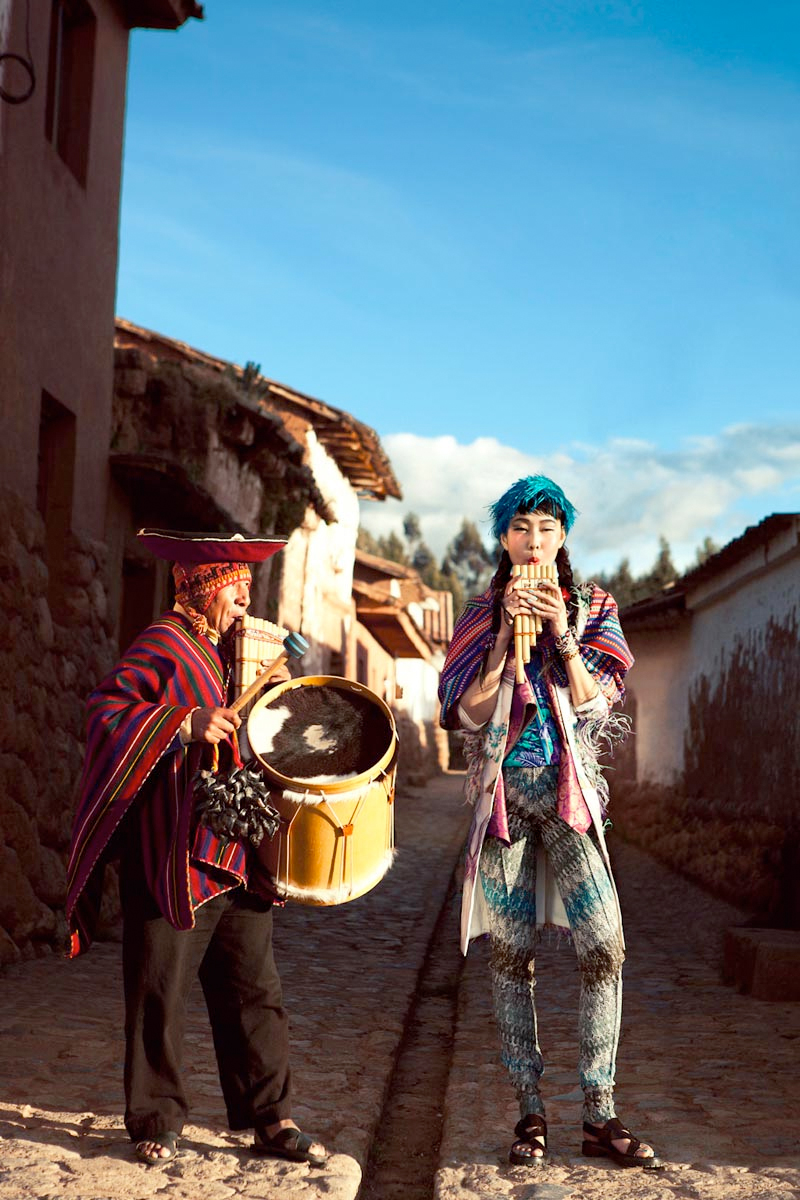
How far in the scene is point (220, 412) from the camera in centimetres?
1286

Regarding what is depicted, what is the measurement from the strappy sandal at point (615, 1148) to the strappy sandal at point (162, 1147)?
1194mm

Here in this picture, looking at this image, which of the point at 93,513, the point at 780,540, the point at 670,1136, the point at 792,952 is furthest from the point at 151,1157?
the point at 780,540

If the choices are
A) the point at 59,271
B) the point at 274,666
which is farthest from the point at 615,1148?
the point at 59,271

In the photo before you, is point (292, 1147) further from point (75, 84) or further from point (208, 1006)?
point (75, 84)

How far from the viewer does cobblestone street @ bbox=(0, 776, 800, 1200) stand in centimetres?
367

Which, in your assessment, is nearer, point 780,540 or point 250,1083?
point 250,1083

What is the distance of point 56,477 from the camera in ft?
29.2

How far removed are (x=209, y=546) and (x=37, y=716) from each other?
4.24 meters

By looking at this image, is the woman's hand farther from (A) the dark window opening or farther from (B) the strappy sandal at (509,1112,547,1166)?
(A) the dark window opening

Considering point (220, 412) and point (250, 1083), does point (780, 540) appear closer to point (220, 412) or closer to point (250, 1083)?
point (220, 412)

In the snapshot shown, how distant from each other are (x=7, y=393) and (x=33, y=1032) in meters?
3.77

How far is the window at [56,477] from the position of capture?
8812 millimetres

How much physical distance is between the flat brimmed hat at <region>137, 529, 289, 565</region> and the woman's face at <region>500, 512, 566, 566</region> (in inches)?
28.3

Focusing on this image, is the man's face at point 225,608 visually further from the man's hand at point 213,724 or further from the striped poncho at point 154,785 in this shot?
the man's hand at point 213,724
